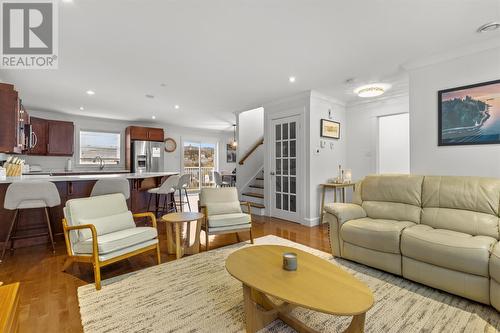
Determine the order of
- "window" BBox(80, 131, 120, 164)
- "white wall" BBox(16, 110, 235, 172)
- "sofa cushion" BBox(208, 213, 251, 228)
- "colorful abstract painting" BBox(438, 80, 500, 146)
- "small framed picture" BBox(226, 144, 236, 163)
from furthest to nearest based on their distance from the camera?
"small framed picture" BBox(226, 144, 236, 163) → "window" BBox(80, 131, 120, 164) → "white wall" BBox(16, 110, 235, 172) → "sofa cushion" BBox(208, 213, 251, 228) → "colorful abstract painting" BBox(438, 80, 500, 146)

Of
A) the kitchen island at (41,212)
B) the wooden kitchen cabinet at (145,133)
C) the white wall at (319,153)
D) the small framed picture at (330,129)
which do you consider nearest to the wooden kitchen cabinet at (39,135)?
the wooden kitchen cabinet at (145,133)

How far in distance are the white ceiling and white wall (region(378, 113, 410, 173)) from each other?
1.38 m

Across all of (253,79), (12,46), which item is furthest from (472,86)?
(12,46)

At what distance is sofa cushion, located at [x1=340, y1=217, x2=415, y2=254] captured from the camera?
8.02ft

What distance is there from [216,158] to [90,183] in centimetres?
A: 571

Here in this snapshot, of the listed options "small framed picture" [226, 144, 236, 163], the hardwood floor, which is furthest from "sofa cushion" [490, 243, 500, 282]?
"small framed picture" [226, 144, 236, 163]

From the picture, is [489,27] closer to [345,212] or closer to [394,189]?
[394,189]

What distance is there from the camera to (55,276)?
2.50m

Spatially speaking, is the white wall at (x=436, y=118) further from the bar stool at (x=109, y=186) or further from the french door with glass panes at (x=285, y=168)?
the bar stool at (x=109, y=186)

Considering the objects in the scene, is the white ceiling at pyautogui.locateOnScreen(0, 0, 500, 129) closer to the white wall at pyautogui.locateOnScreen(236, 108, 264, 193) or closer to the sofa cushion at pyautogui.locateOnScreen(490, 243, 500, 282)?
the white wall at pyautogui.locateOnScreen(236, 108, 264, 193)

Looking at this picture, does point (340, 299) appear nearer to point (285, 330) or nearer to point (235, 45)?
point (285, 330)

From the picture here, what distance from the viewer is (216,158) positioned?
31.1 ft

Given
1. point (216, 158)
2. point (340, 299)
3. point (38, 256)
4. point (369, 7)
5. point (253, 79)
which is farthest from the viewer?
point (216, 158)

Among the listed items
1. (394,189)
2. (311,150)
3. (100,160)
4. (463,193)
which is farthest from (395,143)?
(100,160)
